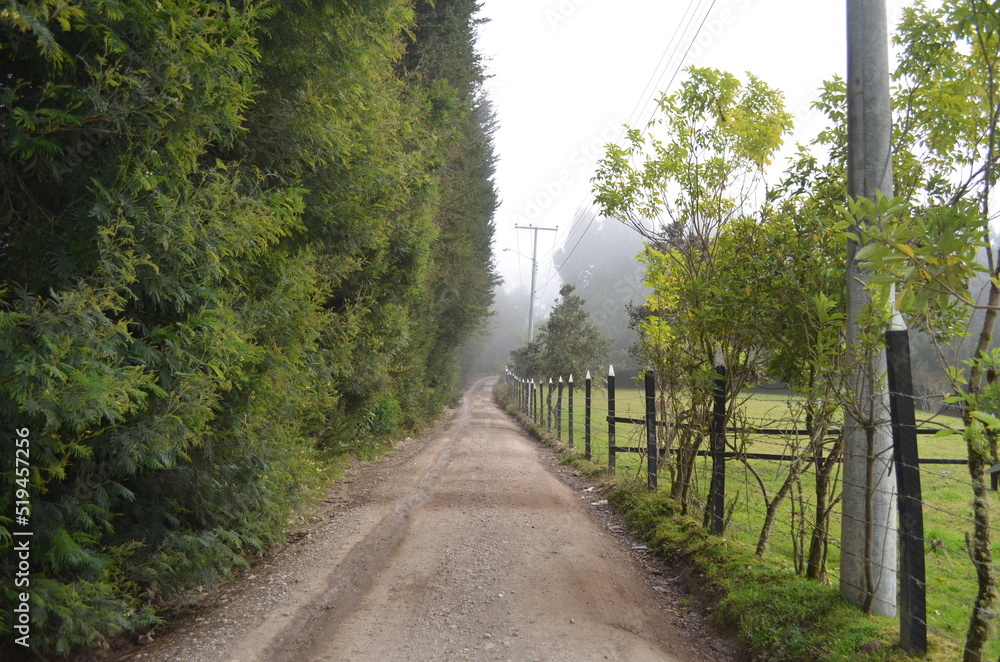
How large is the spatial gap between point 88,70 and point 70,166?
50cm

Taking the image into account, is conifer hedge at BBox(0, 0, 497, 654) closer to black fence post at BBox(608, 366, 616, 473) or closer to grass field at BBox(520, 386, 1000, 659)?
grass field at BBox(520, 386, 1000, 659)

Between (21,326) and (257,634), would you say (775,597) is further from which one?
(21,326)

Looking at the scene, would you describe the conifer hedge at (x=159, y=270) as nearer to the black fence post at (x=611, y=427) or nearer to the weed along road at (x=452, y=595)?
the weed along road at (x=452, y=595)

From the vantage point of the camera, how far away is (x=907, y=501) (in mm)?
3117

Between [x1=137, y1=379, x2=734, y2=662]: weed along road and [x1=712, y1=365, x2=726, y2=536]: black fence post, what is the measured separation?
2.47 feet

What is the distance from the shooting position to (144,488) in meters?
4.03

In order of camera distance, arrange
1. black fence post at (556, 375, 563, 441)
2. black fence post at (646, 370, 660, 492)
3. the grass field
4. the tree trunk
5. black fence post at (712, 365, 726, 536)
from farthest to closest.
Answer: black fence post at (556, 375, 563, 441) < black fence post at (646, 370, 660, 492) < black fence post at (712, 365, 726, 536) < the grass field < the tree trunk

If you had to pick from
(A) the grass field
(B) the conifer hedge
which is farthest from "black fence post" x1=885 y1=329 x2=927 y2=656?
(B) the conifer hedge

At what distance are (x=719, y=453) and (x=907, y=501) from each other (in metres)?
2.58

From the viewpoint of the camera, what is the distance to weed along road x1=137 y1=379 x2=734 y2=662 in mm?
3635

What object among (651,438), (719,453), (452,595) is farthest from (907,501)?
(651,438)

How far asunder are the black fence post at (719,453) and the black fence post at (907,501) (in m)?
2.34

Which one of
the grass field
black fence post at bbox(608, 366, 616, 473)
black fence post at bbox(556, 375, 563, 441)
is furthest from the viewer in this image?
black fence post at bbox(556, 375, 563, 441)

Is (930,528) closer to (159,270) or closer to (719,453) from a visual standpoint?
(719,453)
